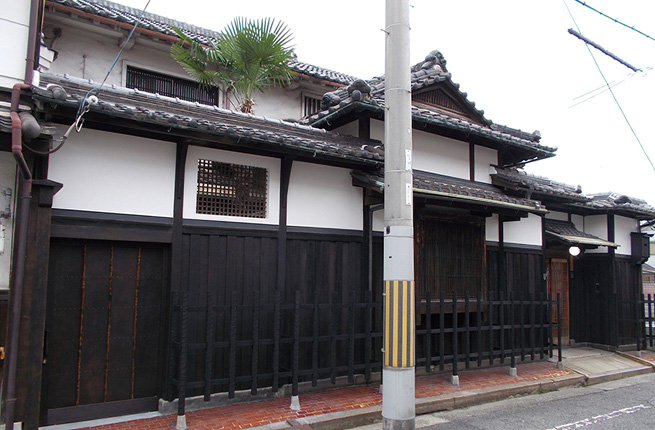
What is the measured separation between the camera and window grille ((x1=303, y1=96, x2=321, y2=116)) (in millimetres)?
14781

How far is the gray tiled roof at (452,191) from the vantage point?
892cm

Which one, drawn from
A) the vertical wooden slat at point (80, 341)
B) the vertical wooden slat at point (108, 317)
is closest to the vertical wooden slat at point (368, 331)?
the vertical wooden slat at point (108, 317)

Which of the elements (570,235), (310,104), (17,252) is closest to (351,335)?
(17,252)

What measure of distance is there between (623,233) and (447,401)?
1149 cm

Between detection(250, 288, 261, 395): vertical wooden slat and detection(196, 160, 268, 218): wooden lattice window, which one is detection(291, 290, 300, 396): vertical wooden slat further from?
detection(196, 160, 268, 218): wooden lattice window

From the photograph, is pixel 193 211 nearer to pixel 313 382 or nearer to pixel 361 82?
pixel 313 382

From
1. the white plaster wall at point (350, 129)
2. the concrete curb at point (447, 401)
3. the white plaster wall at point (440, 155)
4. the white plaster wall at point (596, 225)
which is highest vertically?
the white plaster wall at point (350, 129)

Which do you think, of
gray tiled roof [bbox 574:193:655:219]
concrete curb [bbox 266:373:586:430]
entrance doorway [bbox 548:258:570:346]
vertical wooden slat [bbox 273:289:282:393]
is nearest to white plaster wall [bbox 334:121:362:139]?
vertical wooden slat [bbox 273:289:282:393]

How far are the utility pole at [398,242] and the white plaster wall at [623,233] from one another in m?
13.1

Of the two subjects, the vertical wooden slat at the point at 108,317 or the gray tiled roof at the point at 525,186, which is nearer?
the vertical wooden slat at the point at 108,317

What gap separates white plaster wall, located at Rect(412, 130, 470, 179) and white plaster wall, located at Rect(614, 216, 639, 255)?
7.76m

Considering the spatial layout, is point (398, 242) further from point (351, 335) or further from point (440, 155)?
point (440, 155)

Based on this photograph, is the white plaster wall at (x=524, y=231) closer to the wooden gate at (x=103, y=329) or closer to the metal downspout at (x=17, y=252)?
the wooden gate at (x=103, y=329)

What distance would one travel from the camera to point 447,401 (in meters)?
8.43
